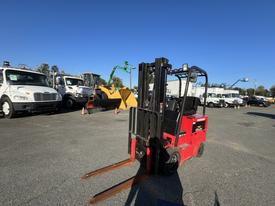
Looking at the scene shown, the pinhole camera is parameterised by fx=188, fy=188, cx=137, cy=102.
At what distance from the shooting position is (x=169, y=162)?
12.7 feet

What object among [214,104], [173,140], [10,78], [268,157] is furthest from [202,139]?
[214,104]

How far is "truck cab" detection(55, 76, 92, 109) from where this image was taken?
14805 mm

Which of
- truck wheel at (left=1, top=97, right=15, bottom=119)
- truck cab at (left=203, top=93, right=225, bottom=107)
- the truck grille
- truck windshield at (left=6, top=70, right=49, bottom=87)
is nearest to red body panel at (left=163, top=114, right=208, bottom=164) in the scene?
the truck grille

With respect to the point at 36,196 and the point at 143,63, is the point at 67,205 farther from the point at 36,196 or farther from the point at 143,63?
the point at 143,63

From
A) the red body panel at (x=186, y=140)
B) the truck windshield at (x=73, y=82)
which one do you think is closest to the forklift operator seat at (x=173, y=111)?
the red body panel at (x=186, y=140)

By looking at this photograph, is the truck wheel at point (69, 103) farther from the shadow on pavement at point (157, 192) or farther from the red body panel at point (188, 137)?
the shadow on pavement at point (157, 192)

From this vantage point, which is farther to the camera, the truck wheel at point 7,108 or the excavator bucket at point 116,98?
the excavator bucket at point 116,98

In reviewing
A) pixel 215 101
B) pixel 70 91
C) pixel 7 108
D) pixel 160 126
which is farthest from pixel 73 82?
pixel 215 101

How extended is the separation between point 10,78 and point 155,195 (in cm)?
996

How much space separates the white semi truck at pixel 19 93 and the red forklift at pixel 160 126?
24.8 ft

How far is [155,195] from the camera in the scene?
326cm

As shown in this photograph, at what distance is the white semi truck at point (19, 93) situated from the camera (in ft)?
31.4

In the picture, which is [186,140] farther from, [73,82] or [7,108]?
[73,82]

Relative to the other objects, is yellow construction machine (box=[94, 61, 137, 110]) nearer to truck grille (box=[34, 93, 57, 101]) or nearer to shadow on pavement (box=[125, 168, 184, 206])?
truck grille (box=[34, 93, 57, 101])
